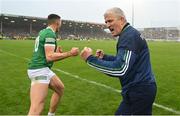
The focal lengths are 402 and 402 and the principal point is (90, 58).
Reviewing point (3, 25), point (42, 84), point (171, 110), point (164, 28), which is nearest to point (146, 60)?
point (42, 84)

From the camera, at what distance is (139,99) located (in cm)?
468

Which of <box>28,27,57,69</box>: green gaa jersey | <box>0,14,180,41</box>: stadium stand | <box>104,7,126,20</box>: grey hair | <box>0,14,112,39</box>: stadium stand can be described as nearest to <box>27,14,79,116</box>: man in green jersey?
<box>28,27,57,69</box>: green gaa jersey

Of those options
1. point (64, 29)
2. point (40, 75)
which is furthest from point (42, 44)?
point (64, 29)

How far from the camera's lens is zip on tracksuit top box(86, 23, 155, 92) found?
4414mm

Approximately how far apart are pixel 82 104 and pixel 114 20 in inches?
214

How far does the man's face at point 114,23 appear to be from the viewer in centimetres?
456

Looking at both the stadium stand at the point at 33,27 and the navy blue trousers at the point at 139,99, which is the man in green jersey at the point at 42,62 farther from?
the stadium stand at the point at 33,27

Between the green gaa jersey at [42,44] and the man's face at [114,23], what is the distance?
2325 millimetres

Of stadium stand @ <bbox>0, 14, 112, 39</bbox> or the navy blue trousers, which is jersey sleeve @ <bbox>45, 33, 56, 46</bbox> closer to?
the navy blue trousers

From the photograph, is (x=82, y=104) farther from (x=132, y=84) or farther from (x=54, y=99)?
(x=132, y=84)

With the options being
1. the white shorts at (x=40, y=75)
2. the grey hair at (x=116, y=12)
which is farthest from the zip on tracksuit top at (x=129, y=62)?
the white shorts at (x=40, y=75)

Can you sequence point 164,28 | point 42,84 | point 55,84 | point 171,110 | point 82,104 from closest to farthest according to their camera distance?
point 42,84, point 55,84, point 171,110, point 82,104, point 164,28

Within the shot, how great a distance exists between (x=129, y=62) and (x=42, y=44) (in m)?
2.81

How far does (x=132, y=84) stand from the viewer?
4.64 metres
